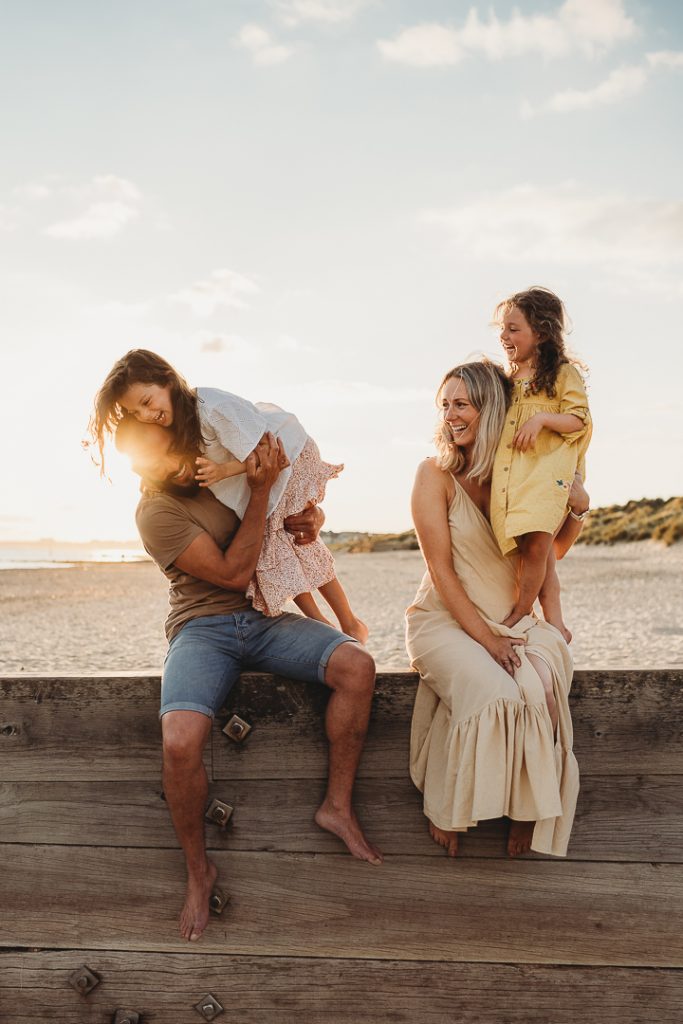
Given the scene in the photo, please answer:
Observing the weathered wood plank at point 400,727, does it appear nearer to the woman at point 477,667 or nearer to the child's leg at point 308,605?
the woman at point 477,667

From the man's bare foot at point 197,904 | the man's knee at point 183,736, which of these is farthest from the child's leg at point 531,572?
the man's bare foot at point 197,904

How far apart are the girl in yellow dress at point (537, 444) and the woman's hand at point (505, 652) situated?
0.43 ft

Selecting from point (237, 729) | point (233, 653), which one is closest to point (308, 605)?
point (233, 653)

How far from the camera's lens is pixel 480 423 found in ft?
9.68

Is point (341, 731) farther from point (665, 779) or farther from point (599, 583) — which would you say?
point (599, 583)

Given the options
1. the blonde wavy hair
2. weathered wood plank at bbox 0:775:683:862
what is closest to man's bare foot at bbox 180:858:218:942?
weathered wood plank at bbox 0:775:683:862

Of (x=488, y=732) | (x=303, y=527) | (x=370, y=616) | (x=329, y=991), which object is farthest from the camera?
(x=370, y=616)

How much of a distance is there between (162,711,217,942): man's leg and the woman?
2.25 feet

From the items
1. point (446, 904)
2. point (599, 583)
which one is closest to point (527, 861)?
point (446, 904)

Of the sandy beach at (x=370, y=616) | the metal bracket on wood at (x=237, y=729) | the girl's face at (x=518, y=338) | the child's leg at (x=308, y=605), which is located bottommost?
the sandy beach at (x=370, y=616)

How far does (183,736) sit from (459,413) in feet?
4.51

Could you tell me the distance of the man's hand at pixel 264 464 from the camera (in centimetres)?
297

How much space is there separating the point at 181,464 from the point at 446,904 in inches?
66.7

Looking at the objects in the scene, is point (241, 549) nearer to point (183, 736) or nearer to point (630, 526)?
point (183, 736)
